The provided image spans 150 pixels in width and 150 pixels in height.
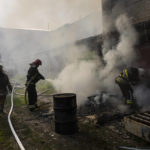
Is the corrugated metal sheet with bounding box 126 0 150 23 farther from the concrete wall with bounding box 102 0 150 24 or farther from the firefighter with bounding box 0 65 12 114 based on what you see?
the firefighter with bounding box 0 65 12 114

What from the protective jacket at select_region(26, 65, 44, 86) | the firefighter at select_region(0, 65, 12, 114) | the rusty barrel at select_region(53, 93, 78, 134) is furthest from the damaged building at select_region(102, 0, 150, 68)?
the firefighter at select_region(0, 65, 12, 114)

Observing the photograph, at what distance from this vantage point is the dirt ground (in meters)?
2.95

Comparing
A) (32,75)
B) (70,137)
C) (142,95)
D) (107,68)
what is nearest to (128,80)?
(142,95)

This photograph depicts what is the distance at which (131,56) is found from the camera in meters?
6.43

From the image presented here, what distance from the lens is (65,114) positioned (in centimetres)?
345

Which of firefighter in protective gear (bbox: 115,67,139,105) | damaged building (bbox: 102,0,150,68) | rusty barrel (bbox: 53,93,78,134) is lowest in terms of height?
rusty barrel (bbox: 53,93,78,134)

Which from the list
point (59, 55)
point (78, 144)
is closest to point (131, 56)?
point (78, 144)

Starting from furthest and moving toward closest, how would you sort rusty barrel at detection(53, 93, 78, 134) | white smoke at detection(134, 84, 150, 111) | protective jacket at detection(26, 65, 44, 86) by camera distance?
protective jacket at detection(26, 65, 44, 86) < white smoke at detection(134, 84, 150, 111) < rusty barrel at detection(53, 93, 78, 134)

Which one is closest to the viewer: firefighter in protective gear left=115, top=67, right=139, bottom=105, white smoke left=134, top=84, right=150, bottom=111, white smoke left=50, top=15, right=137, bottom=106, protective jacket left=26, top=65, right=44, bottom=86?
firefighter in protective gear left=115, top=67, right=139, bottom=105

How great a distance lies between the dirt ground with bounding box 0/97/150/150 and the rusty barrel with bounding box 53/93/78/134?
15cm

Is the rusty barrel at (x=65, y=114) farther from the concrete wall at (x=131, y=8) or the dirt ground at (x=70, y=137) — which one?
the concrete wall at (x=131, y=8)

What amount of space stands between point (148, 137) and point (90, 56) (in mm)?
6521

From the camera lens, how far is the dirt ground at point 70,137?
2.95m

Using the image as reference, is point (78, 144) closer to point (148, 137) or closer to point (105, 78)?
point (148, 137)
